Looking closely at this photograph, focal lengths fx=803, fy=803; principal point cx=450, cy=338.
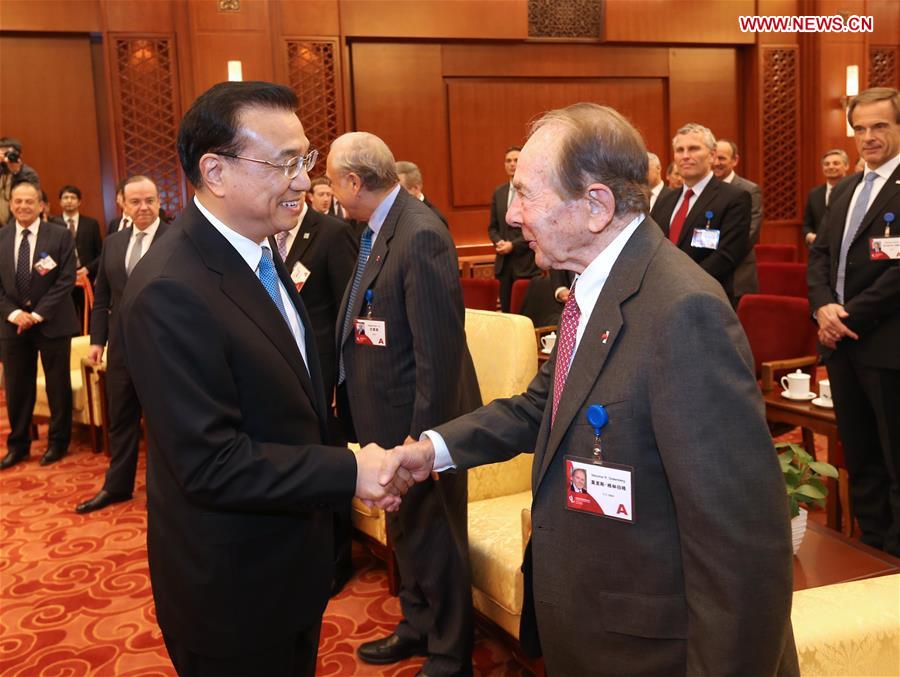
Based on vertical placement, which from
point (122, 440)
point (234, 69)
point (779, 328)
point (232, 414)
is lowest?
point (122, 440)

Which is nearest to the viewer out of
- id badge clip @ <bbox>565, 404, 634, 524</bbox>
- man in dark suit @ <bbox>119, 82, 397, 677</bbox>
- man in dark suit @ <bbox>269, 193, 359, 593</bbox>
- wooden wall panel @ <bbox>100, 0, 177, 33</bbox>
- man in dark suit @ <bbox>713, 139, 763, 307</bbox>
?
id badge clip @ <bbox>565, 404, 634, 524</bbox>

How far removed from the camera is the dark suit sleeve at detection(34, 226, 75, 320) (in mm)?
5055

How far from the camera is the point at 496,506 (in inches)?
→ 111

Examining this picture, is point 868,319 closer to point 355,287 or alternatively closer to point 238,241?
point 355,287

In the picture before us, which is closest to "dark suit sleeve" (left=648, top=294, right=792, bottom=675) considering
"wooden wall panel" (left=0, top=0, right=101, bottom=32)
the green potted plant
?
the green potted plant

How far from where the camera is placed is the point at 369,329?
8.16ft

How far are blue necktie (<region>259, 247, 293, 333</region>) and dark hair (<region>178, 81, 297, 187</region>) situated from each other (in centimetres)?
21

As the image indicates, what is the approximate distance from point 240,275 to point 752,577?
101 centimetres

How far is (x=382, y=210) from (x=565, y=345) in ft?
4.09

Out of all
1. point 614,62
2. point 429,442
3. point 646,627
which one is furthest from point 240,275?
point 614,62

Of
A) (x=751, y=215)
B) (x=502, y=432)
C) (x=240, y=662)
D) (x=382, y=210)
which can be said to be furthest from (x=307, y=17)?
(x=240, y=662)

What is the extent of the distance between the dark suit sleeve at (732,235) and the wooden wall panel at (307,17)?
16.5ft

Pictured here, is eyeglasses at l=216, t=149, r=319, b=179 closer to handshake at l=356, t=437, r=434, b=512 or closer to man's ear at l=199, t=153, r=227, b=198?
man's ear at l=199, t=153, r=227, b=198

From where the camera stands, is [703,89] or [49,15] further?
[703,89]
